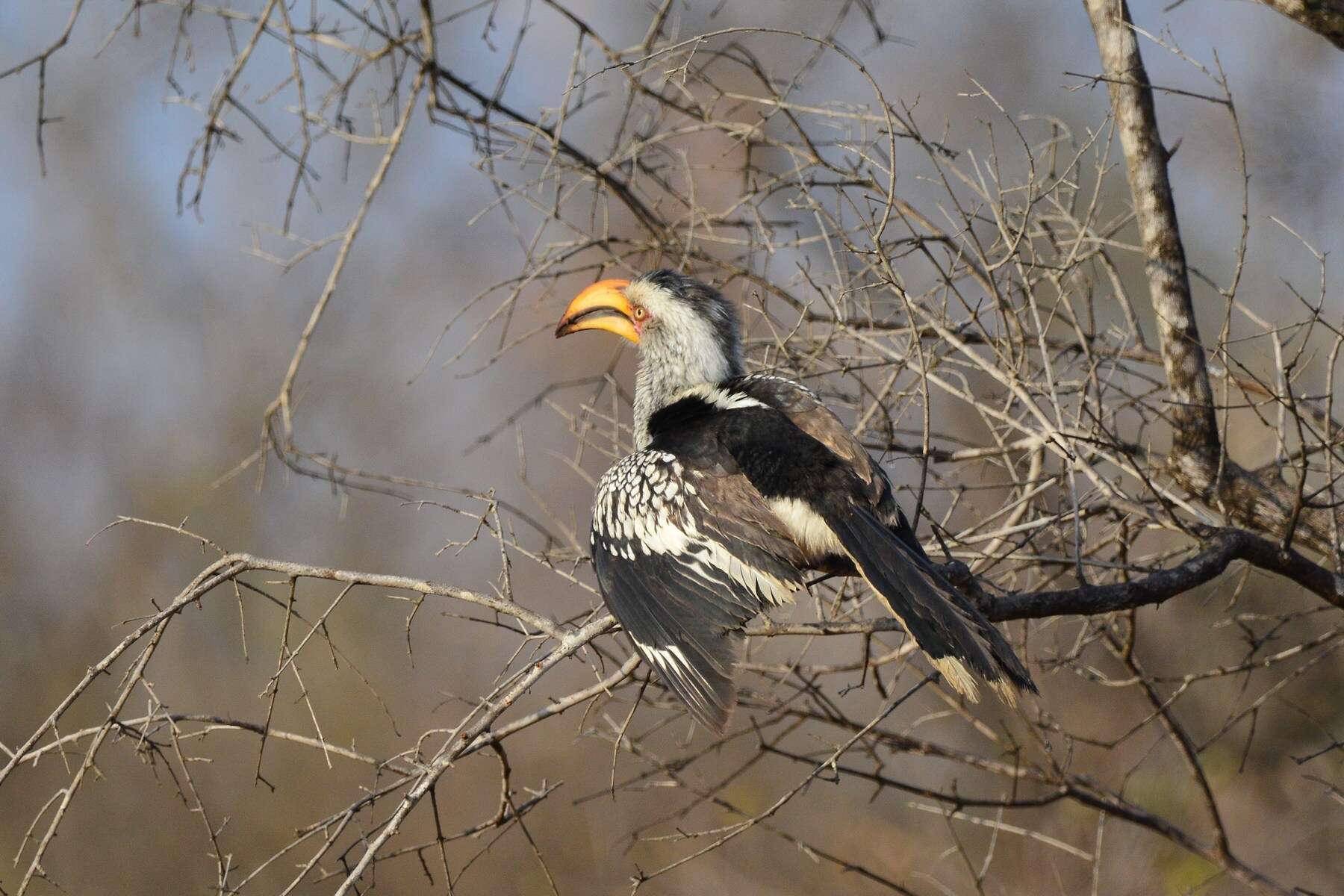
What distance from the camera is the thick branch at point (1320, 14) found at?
2.38 metres

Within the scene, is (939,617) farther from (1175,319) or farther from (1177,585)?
(1175,319)

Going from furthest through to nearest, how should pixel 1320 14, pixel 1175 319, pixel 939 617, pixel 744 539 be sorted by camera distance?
pixel 1175 319 < pixel 744 539 < pixel 1320 14 < pixel 939 617

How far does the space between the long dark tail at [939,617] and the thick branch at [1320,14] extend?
4.42 feet

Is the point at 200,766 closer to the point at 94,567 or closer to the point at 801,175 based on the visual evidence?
the point at 94,567

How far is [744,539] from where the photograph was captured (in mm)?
2734

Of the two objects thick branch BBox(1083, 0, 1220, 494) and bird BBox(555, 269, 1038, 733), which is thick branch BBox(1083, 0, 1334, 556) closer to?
thick branch BBox(1083, 0, 1220, 494)

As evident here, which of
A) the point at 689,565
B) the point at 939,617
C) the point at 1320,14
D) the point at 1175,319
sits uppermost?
the point at 1320,14

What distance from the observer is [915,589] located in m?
2.35

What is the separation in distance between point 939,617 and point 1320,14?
4.76 feet

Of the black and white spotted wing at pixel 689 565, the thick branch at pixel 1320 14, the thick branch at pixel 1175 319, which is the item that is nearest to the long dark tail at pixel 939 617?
the black and white spotted wing at pixel 689 565

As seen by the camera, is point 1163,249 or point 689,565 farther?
point 1163,249

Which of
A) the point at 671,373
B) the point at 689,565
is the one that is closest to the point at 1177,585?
the point at 689,565

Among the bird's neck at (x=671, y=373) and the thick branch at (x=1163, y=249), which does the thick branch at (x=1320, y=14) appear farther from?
the bird's neck at (x=671, y=373)

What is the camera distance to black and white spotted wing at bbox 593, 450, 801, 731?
8.16 feet
